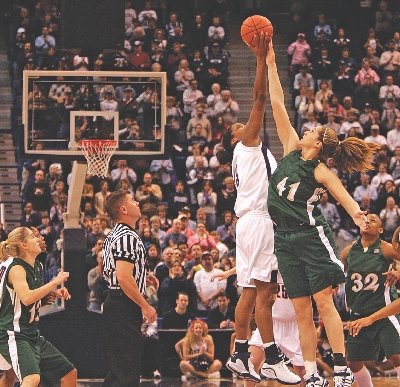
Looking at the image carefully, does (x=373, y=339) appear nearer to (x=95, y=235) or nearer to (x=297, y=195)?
(x=297, y=195)

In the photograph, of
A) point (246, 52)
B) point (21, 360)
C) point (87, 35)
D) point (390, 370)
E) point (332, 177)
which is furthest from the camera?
point (246, 52)

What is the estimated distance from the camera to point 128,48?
64.6ft

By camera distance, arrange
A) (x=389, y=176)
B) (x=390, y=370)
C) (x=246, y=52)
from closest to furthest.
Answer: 1. (x=390, y=370)
2. (x=389, y=176)
3. (x=246, y=52)

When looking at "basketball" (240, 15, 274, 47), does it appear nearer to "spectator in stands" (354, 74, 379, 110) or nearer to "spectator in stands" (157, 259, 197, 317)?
"spectator in stands" (157, 259, 197, 317)

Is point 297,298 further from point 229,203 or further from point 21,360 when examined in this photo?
point 229,203

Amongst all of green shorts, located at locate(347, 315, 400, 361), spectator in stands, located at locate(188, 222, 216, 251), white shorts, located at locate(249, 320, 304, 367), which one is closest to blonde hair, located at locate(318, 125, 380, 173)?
green shorts, located at locate(347, 315, 400, 361)

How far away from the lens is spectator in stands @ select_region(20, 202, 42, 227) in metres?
15.7

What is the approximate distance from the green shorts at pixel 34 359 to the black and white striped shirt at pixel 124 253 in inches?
38.3

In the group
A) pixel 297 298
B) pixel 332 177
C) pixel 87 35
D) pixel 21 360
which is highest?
pixel 87 35

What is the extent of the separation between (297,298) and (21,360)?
93.0 inches

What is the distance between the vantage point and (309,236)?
7.20 metres

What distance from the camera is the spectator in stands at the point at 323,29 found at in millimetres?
20734

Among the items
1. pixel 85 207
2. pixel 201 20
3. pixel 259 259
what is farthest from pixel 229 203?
pixel 259 259

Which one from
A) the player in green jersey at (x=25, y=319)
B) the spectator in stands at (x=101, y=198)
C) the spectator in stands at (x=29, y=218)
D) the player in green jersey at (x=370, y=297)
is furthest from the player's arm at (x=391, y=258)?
the spectator in stands at (x=29, y=218)
